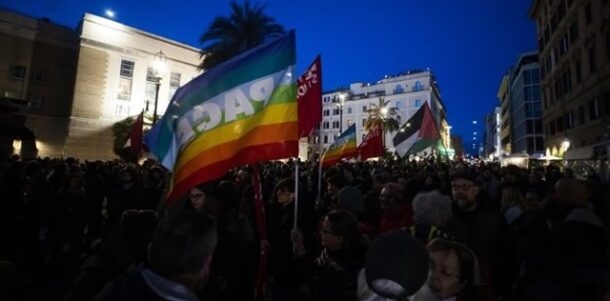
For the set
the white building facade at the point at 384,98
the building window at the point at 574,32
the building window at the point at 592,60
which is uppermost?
the white building facade at the point at 384,98

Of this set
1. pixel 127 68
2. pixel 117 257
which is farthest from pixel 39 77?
pixel 117 257

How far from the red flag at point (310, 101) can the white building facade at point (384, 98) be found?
70387mm

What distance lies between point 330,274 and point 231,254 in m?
0.82

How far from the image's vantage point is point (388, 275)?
4.25 feet

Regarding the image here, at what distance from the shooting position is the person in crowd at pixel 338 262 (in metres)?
2.51

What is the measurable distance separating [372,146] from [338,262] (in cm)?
914

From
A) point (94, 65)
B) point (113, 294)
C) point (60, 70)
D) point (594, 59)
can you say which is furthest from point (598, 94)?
point (60, 70)

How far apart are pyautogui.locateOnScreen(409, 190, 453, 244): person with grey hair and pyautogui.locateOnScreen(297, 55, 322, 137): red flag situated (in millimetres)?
3408

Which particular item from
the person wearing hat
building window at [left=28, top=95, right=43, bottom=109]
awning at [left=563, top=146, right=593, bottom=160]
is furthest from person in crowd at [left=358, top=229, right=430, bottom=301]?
building window at [left=28, top=95, right=43, bottom=109]

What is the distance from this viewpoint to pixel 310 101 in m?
6.58

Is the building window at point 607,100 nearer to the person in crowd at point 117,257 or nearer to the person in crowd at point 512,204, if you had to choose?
the person in crowd at point 512,204

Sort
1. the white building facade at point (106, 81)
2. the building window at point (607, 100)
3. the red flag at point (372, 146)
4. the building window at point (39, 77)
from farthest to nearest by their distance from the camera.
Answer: the white building facade at point (106, 81), the building window at point (39, 77), the building window at point (607, 100), the red flag at point (372, 146)

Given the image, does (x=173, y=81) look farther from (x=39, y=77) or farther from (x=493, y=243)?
(x=493, y=243)

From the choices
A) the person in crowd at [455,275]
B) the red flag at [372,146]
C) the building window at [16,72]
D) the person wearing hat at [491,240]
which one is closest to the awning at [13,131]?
the red flag at [372,146]
